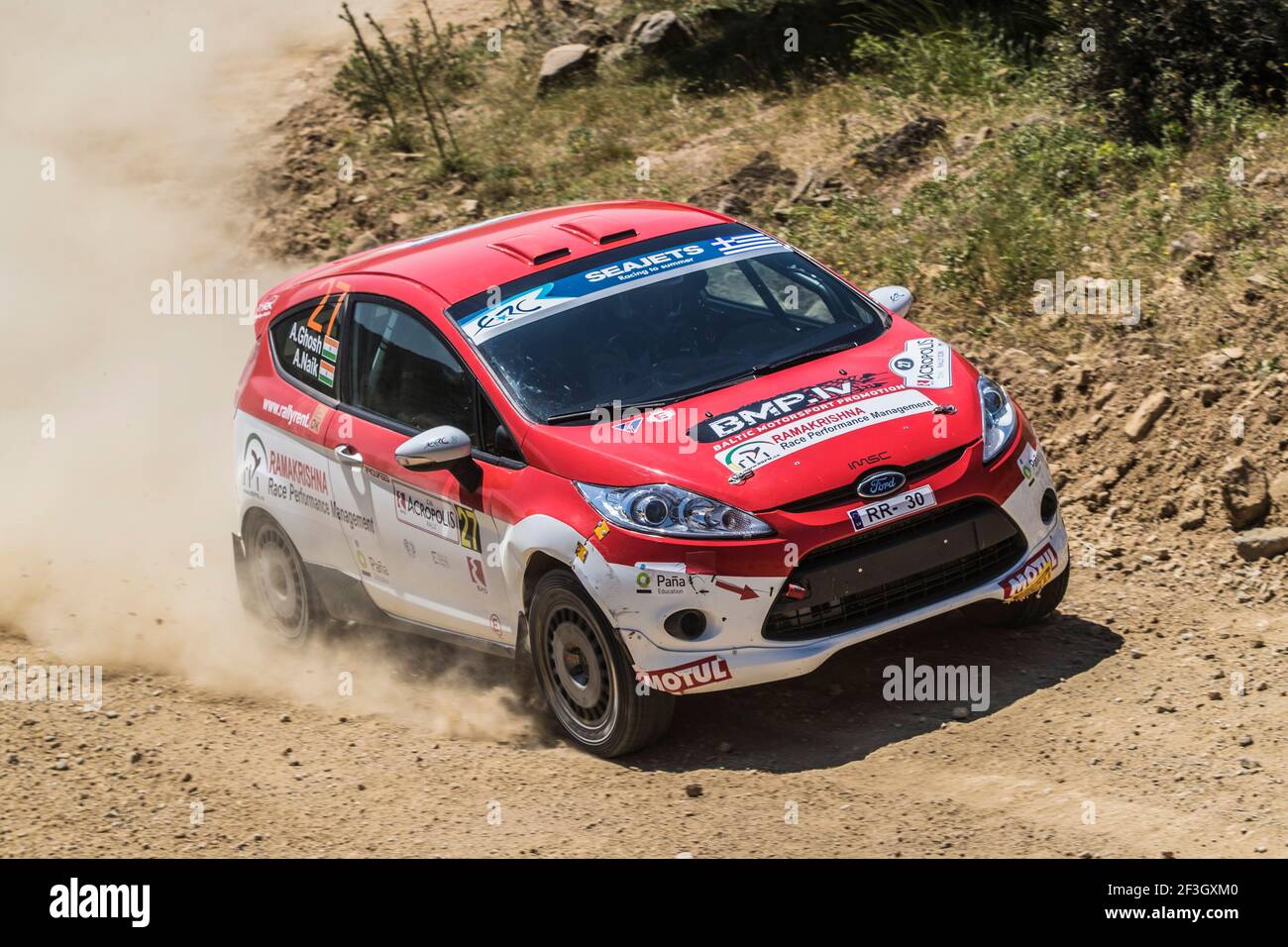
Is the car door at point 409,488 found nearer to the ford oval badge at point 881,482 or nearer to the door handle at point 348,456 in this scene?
the door handle at point 348,456

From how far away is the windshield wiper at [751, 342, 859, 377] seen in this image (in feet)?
22.8

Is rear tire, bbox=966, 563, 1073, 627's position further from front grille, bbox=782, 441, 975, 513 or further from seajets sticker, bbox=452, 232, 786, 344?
seajets sticker, bbox=452, 232, 786, 344

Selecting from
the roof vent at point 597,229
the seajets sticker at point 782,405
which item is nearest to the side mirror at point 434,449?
the seajets sticker at point 782,405

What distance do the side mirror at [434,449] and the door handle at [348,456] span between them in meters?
0.74

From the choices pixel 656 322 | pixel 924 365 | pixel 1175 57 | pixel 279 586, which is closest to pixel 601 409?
pixel 656 322

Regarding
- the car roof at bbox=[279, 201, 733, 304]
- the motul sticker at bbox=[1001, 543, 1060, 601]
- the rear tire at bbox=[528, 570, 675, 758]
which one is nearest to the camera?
the rear tire at bbox=[528, 570, 675, 758]

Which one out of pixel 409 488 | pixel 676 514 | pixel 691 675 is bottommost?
pixel 691 675

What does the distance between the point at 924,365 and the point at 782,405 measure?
764mm

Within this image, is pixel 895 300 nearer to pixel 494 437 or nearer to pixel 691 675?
pixel 494 437

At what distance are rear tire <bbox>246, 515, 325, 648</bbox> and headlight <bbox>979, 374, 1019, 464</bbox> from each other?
3423mm

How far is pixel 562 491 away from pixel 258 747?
197 centimetres

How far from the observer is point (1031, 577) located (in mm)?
6691

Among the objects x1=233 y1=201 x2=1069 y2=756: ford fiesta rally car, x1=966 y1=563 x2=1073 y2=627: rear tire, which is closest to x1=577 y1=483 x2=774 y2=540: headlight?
x1=233 y1=201 x2=1069 y2=756: ford fiesta rally car
